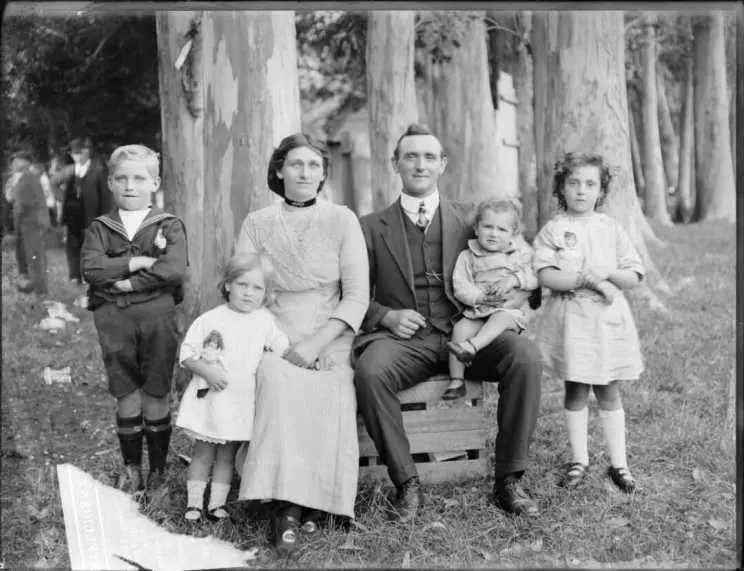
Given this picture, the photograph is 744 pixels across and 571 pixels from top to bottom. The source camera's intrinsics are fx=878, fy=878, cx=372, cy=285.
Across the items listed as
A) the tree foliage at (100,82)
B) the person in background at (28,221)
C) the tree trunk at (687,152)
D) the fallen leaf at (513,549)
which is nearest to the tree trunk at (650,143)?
the tree trunk at (687,152)

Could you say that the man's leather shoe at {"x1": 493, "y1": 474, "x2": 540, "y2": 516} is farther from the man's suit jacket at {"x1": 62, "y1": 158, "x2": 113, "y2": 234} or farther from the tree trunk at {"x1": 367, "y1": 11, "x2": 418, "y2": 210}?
the tree trunk at {"x1": 367, "y1": 11, "x2": 418, "y2": 210}

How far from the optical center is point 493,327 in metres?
4.04

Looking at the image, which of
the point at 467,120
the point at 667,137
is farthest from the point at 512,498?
the point at 667,137

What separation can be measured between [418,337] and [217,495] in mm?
1181

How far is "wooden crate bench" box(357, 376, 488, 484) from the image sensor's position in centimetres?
414

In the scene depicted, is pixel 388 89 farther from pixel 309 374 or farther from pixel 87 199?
pixel 309 374

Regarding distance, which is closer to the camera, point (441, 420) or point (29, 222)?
point (441, 420)

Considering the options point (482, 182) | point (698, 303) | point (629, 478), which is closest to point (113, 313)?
point (629, 478)

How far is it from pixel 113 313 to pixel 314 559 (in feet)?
4.80

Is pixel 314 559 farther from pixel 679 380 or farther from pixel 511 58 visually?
pixel 511 58

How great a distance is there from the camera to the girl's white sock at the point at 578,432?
420 cm

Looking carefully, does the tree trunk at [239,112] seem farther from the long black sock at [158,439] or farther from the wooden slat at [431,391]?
the wooden slat at [431,391]

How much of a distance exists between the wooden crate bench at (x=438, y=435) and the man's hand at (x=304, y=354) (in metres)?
0.37

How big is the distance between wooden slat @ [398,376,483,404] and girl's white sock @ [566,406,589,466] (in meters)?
0.45
